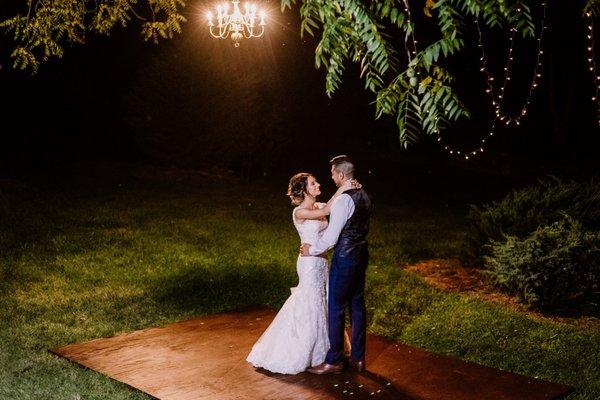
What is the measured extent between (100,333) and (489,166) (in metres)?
19.4

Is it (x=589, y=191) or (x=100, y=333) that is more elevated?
(x=589, y=191)

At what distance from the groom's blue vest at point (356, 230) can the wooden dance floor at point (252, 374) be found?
3.95ft

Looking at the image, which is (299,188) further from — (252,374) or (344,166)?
(252,374)

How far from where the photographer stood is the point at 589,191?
9.84 meters

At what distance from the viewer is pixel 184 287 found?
31.5 feet

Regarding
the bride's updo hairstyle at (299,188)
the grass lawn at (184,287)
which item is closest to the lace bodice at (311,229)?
the bride's updo hairstyle at (299,188)

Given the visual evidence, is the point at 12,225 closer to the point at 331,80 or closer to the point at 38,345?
the point at 38,345

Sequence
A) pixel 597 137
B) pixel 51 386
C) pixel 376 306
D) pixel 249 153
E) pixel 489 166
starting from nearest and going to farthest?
pixel 51 386 → pixel 376 306 → pixel 249 153 → pixel 489 166 → pixel 597 137

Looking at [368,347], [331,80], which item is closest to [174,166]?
[368,347]

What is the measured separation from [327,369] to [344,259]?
1072 millimetres

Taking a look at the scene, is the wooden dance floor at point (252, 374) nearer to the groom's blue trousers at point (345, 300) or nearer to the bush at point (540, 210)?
the groom's blue trousers at point (345, 300)

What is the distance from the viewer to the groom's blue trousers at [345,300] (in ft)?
20.1

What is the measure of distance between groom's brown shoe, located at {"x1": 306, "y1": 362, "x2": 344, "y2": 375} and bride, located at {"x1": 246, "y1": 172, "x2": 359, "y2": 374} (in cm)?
7

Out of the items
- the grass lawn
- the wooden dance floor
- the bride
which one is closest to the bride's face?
the bride
